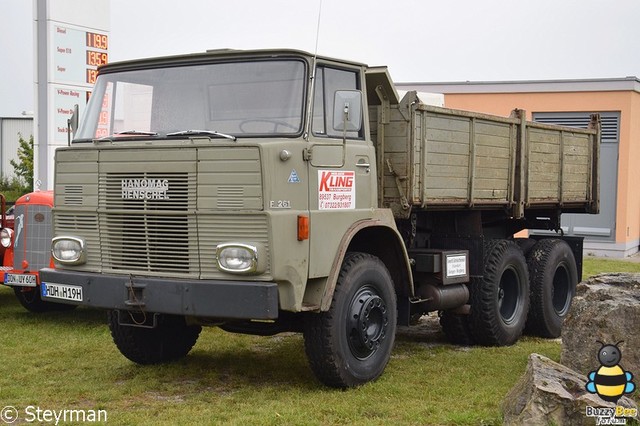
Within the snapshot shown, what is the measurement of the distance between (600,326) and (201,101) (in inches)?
141

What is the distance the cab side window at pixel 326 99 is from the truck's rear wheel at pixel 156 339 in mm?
2149

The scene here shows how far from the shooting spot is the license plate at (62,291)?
280 inches

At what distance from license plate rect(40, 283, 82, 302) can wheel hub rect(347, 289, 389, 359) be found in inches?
83.7

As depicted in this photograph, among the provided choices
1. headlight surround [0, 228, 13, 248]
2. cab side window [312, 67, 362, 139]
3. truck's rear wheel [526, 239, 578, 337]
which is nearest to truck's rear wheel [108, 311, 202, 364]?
cab side window [312, 67, 362, 139]

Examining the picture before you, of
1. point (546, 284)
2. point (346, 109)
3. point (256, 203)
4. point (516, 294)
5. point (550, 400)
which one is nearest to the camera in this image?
point (550, 400)

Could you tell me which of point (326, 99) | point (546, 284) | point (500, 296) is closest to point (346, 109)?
point (326, 99)

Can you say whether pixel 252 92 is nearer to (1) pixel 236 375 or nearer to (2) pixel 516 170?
(1) pixel 236 375

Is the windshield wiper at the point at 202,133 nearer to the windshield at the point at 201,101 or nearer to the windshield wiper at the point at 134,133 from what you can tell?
the windshield at the point at 201,101

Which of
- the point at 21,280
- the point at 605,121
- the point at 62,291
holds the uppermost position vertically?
the point at 605,121

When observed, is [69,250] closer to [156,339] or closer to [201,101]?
[156,339]

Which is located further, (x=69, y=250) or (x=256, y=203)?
(x=69, y=250)

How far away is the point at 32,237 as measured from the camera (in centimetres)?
1080

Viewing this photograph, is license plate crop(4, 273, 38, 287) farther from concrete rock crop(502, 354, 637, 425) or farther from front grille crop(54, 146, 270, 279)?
concrete rock crop(502, 354, 637, 425)

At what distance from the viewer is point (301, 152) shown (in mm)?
6699
